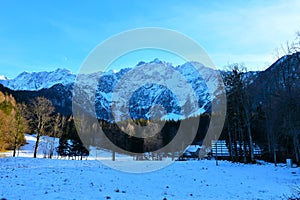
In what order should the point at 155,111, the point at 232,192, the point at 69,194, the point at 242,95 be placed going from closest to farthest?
the point at 69,194, the point at 232,192, the point at 242,95, the point at 155,111

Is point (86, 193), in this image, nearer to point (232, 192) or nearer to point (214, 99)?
point (232, 192)

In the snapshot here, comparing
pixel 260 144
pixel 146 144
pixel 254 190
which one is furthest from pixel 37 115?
pixel 260 144

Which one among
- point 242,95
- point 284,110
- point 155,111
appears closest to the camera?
point 284,110

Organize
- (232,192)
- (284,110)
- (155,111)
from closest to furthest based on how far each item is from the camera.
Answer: (232,192)
(284,110)
(155,111)

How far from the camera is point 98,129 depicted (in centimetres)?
6184

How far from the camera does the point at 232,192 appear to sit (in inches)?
511

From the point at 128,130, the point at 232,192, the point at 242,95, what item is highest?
the point at 242,95

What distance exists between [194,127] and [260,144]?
1661cm

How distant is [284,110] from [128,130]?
112 feet

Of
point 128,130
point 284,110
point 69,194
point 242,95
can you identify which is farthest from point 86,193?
point 128,130

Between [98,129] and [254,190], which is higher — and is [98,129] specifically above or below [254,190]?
above

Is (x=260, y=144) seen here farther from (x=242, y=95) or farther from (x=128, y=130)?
(x=128, y=130)

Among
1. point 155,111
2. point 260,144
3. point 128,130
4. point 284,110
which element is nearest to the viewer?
point 284,110

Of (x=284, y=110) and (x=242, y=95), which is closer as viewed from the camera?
(x=284, y=110)
